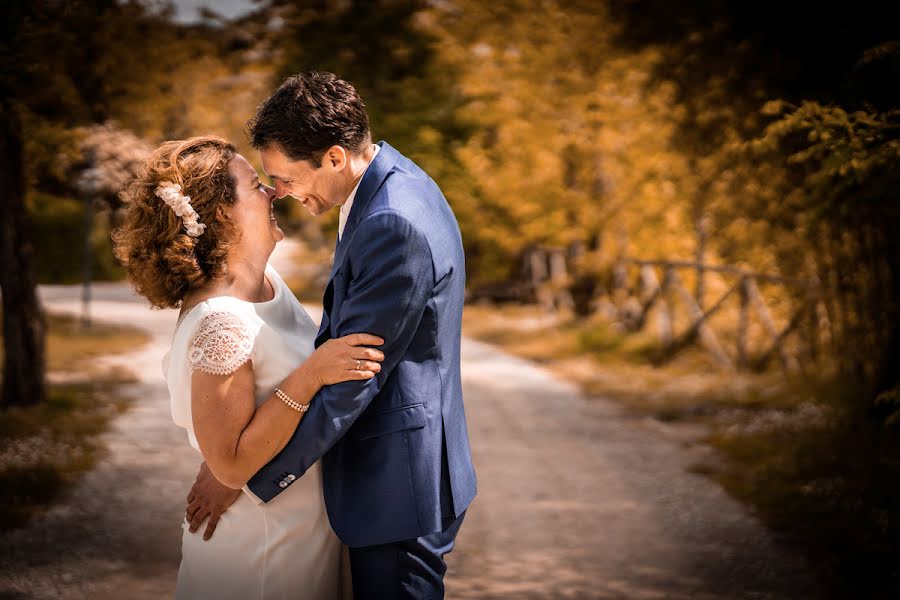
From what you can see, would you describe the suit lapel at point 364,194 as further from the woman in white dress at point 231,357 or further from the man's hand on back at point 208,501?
the man's hand on back at point 208,501

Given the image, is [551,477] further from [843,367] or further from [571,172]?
[571,172]

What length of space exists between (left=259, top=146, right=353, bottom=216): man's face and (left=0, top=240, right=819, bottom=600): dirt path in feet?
9.07

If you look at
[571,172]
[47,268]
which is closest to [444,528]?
[571,172]

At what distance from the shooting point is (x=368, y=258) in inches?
78.1

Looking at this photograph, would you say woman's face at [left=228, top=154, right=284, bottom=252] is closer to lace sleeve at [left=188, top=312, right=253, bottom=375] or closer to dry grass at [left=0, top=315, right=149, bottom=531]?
lace sleeve at [left=188, top=312, right=253, bottom=375]

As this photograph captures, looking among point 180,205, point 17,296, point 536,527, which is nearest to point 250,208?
point 180,205

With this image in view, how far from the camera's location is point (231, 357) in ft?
6.72

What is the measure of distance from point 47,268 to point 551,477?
16969mm

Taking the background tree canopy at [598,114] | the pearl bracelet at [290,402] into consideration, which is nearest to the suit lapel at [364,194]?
the pearl bracelet at [290,402]

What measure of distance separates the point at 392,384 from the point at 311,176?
57 cm

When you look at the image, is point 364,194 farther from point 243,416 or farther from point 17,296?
point 17,296

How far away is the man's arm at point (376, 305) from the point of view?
196 cm

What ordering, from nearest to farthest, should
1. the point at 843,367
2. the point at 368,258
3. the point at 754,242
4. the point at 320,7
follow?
the point at 368,258 < the point at 843,367 < the point at 754,242 < the point at 320,7

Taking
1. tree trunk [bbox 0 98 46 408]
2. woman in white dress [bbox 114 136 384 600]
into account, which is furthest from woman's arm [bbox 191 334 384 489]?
tree trunk [bbox 0 98 46 408]
